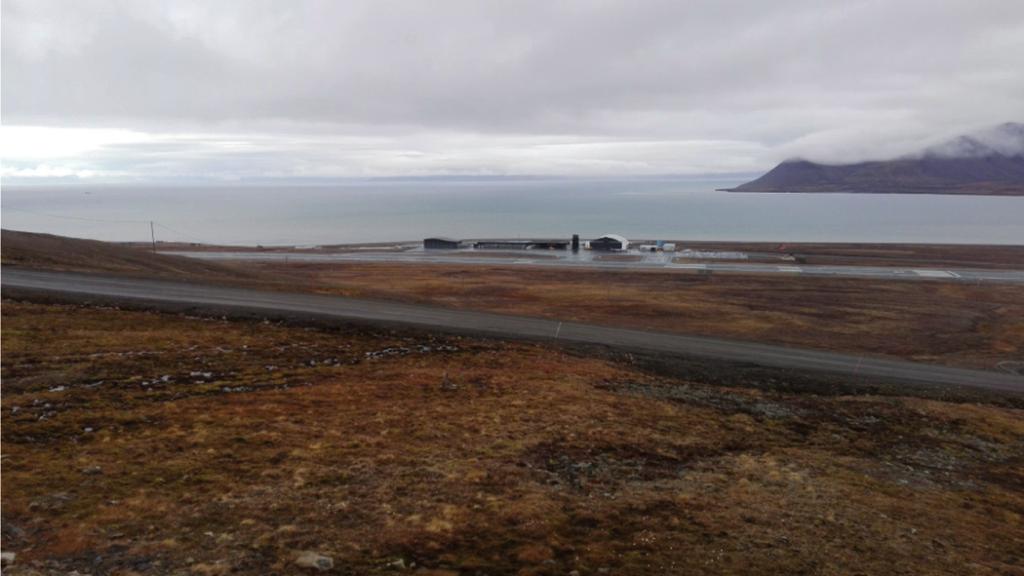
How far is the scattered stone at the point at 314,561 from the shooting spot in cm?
885

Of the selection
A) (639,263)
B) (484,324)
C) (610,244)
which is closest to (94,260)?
(484,324)

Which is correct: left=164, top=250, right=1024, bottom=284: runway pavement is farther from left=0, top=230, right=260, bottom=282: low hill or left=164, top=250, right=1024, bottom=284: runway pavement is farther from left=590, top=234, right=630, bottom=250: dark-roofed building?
left=0, top=230, right=260, bottom=282: low hill

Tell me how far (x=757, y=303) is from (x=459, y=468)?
139 ft

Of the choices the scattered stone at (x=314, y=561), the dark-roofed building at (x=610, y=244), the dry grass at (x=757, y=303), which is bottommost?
the dry grass at (x=757, y=303)

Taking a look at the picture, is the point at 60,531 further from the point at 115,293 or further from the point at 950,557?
the point at 115,293

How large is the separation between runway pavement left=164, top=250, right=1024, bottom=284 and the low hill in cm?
3386

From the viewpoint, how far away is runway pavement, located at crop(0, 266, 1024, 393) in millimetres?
24484

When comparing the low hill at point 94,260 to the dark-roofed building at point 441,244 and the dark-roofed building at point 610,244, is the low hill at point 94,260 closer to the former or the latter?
the dark-roofed building at point 441,244

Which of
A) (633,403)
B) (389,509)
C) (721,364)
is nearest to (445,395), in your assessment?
(633,403)

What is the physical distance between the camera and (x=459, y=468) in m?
13.0

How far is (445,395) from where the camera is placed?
18.1m

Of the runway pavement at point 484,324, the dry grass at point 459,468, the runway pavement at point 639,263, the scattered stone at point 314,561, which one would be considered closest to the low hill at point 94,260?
the runway pavement at point 484,324

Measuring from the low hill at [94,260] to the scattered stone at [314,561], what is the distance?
28771 mm

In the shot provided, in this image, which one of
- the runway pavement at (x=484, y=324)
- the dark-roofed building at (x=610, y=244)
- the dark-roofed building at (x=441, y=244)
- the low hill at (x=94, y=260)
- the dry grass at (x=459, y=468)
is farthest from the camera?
the dark-roofed building at (x=441, y=244)
